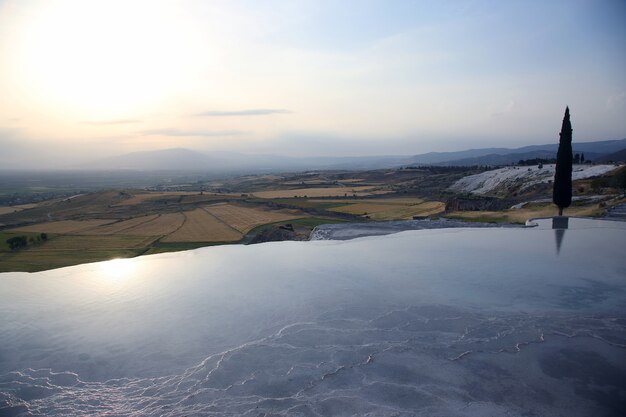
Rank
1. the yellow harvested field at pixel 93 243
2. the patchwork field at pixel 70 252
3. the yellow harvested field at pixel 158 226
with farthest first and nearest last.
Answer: the yellow harvested field at pixel 158 226
the yellow harvested field at pixel 93 243
the patchwork field at pixel 70 252

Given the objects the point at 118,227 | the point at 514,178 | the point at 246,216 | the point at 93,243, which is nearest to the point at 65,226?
the point at 118,227

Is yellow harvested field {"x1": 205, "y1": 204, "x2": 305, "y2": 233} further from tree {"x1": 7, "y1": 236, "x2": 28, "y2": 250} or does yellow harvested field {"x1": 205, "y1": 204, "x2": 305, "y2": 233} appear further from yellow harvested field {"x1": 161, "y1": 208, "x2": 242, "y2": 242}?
tree {"x1": 7, "y1": 236, "x2": 28, "y2": 250}

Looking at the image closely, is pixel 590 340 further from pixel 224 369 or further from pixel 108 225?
pixel 108 225

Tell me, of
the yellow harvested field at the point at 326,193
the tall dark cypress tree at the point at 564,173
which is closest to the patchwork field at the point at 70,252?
the tall dark cypress tree at the point at 564,173

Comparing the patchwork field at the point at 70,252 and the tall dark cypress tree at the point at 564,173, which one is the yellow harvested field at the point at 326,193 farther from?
the tall dark cypress tree at the point at 564,173

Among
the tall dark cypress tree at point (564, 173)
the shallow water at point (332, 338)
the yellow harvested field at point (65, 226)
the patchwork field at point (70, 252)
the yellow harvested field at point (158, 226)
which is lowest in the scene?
the patchwork field at point (70, 252)

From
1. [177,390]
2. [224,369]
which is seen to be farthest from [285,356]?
[177,390]
